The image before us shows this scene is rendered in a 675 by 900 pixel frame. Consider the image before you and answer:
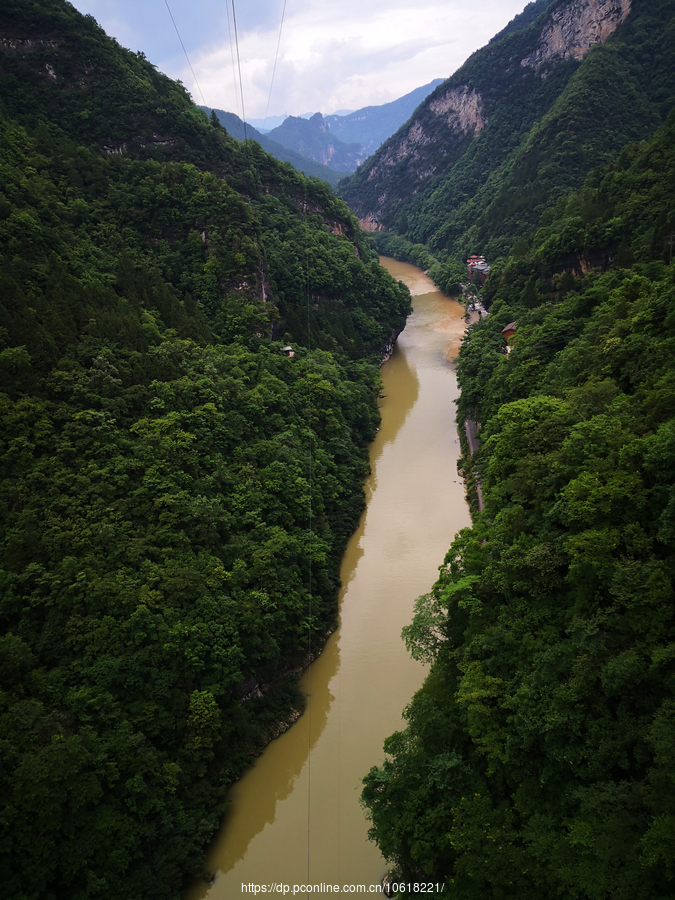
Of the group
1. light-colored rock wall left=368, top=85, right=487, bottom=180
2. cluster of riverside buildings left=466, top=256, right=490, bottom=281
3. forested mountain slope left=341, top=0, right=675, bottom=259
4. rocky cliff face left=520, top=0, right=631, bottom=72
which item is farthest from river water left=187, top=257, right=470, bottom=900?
light-colored rock wall left=368, top=85, right=487, bottom=180

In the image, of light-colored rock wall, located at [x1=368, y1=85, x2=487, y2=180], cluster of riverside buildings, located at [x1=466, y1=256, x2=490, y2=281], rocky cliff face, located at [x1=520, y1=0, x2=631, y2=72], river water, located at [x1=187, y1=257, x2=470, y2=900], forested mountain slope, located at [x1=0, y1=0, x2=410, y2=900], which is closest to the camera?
forested mountain slope, located at [x1=0, y1=0, x2=410, y2=900]

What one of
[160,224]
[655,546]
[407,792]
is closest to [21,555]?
[407,792]

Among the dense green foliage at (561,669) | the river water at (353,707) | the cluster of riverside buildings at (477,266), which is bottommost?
the river water at (353,707)

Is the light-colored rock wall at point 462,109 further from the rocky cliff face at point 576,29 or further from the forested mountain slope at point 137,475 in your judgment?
the forested mountain slope at point 137,475

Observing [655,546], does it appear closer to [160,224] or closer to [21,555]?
[21,555]

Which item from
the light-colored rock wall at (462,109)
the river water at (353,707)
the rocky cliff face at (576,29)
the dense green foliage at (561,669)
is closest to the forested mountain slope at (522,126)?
the rocky cliff face at (576,29)

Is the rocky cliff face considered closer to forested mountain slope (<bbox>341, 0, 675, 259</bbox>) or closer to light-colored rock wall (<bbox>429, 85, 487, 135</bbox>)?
forested mountain slope (<bbox>341, 0, 675, 259</bbox>)
